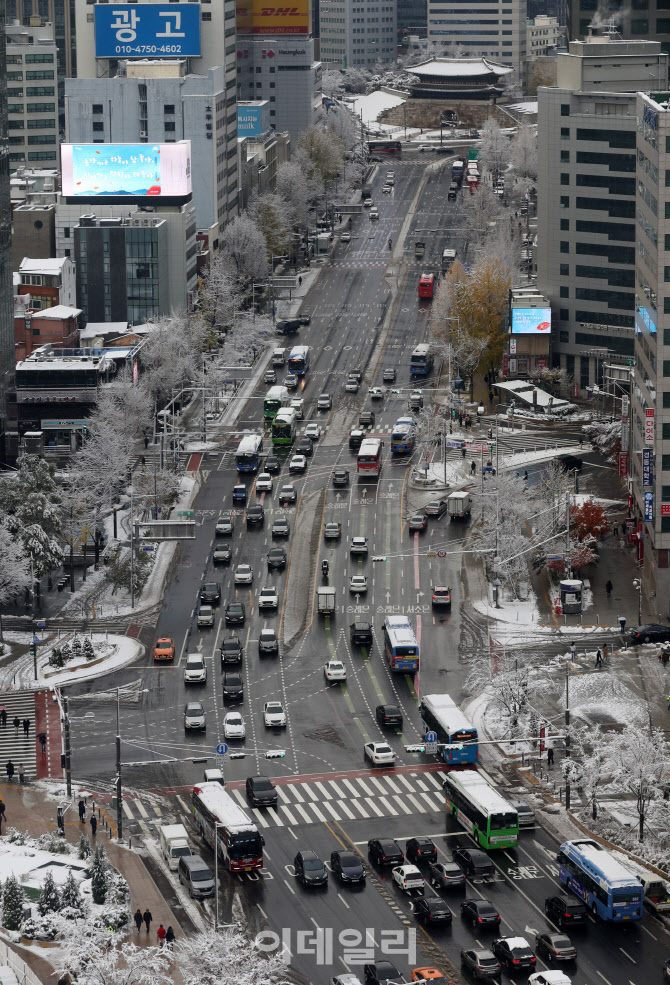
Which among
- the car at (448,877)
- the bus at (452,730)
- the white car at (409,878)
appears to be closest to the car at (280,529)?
the bus at (452,730)

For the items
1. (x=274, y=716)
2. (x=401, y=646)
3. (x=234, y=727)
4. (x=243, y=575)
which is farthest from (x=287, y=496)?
(x=234, y=727)

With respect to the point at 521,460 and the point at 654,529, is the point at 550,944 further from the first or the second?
the point at 521,460

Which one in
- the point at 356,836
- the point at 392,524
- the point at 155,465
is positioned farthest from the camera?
the point at 155,465

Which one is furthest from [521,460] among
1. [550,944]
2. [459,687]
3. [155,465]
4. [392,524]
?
[550,944]


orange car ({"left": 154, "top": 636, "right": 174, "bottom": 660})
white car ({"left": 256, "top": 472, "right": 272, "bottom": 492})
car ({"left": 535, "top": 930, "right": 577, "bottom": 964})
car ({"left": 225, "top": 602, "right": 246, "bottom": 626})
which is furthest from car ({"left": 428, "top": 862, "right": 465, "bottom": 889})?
white car ({"left": 256, "top": 472, "right": 272, "bottom": 492})

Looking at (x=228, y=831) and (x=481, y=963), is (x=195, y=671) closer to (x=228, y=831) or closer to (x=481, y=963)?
(x=228, y=831)

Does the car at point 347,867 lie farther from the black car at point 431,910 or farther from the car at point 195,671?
the car at point 195,671

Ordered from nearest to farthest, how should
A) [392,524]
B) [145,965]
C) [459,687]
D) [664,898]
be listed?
[145,965] < [664,898] < [459,687] < [392,524]
